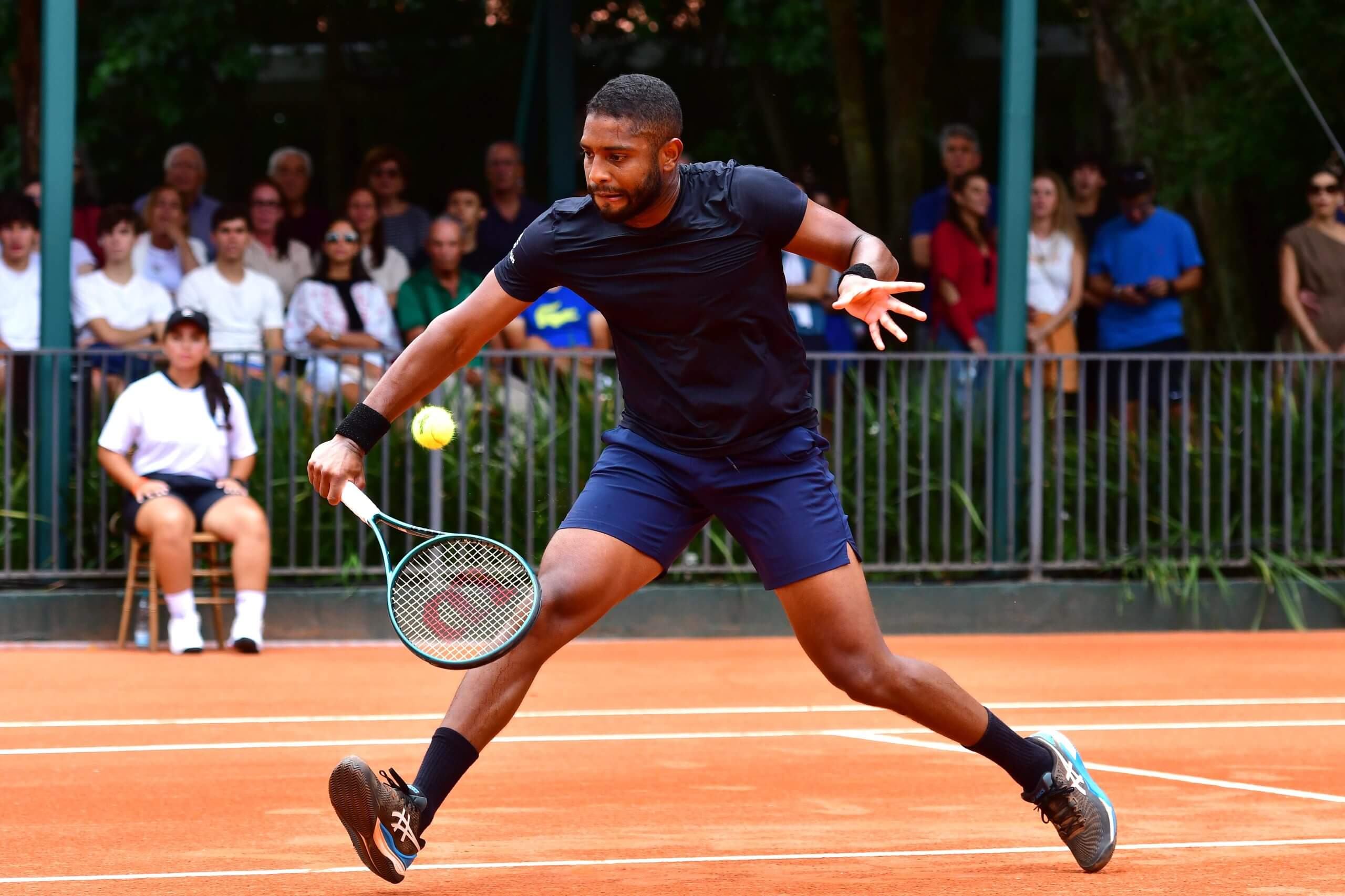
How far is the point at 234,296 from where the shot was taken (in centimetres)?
1223

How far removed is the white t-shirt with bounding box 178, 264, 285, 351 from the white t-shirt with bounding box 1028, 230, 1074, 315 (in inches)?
185

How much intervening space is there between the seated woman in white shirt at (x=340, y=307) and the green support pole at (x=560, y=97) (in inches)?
194

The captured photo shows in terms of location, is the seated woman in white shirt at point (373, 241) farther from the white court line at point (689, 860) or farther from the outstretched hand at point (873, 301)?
the outstretched hand at point (873, 301)

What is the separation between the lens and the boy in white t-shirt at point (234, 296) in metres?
12.2

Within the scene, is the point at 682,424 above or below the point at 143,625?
above

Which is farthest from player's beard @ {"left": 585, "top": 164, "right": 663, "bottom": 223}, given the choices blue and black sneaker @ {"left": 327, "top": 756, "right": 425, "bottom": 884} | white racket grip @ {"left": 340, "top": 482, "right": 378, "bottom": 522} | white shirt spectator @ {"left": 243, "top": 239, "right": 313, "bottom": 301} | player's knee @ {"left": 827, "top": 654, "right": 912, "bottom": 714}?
white shirt spectator @ {"left": 243, "top": 239, "right": 313, "bottom": 301}

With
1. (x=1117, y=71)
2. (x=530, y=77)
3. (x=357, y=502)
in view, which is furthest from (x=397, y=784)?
(x=1117, y=71)

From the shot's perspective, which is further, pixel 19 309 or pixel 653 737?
pixel 19 309

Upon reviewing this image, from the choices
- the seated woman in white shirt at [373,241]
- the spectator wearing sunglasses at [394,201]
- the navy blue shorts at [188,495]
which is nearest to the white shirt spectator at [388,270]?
the seated woman in white shirt at [373,241]

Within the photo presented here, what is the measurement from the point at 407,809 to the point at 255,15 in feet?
53.5

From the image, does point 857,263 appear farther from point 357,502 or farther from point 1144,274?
point 1144,274

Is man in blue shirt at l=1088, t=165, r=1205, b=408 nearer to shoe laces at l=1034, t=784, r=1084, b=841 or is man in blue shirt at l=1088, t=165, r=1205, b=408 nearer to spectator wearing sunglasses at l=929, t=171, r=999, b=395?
spectator wearing sunglasses at l=929, t=171, r=999, b=395

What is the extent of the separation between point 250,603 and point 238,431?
948mm

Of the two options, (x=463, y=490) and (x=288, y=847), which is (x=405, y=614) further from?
(x=463, y=490)
